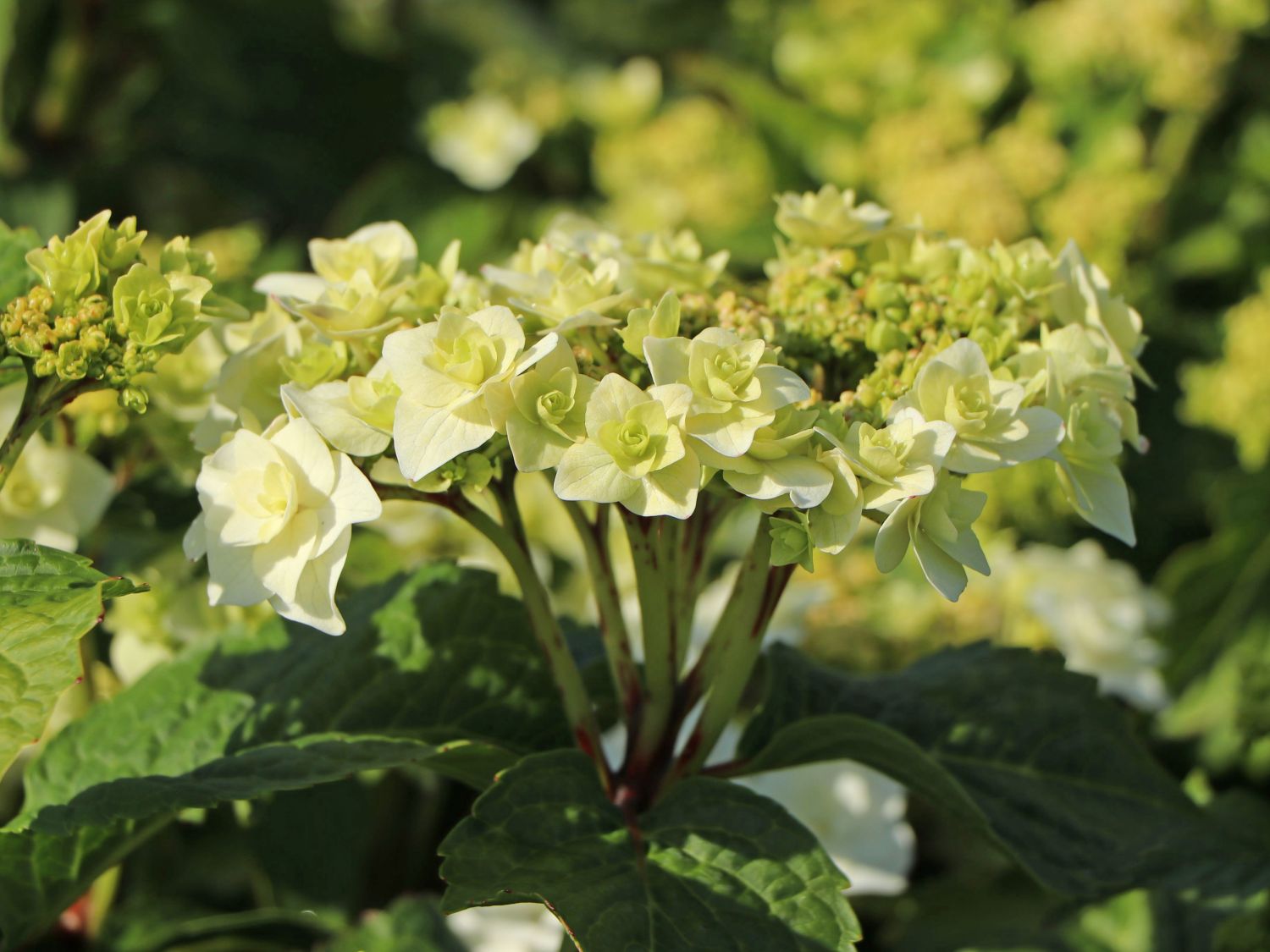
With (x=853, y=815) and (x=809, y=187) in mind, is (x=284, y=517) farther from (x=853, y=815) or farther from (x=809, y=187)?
(x=809, y=187)

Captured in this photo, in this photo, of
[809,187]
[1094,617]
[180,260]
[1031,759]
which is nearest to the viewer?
[180,260]

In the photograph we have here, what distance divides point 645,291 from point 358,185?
1889 mm

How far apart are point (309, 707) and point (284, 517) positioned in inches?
7.2

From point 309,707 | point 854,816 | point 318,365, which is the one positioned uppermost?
point 318,365

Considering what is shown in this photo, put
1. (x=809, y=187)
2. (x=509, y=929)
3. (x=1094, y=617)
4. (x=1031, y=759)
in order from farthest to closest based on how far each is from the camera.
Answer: (x=809, y=187)
(x=1094, y=617)
(x=509, y=929)
(x=1031, y=759)

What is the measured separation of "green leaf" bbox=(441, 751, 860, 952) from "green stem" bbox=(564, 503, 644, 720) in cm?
6

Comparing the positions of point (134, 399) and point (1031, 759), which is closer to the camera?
point (134, 399)

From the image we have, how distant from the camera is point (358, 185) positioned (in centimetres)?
250

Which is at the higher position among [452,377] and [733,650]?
[452,377]

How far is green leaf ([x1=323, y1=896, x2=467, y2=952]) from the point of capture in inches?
34.5

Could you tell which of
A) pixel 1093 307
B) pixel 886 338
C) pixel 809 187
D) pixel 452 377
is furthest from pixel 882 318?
pixel 809 187

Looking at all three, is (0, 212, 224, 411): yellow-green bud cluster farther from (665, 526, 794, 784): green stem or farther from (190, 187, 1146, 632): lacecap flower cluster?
(665, 526, 794, 784): green stem

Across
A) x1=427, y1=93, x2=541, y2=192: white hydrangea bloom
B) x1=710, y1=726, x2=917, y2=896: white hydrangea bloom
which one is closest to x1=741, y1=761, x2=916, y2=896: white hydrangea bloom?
x1=710, y1=726, x2=917, y2=896: white hydrangea bloom

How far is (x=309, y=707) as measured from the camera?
753 mm
